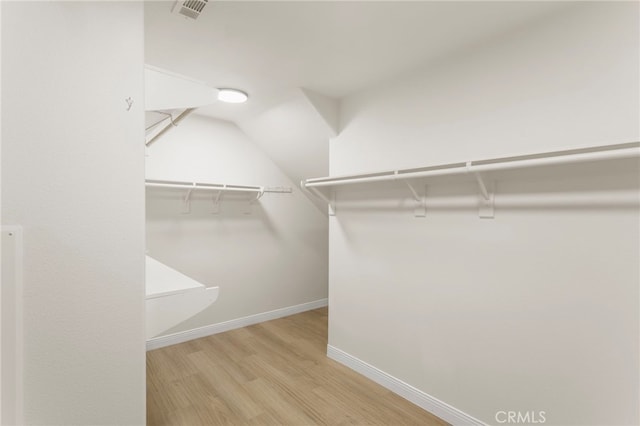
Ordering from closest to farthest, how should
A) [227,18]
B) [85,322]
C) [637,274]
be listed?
1. [85,322]
2. [637,274]
3. [227,18]

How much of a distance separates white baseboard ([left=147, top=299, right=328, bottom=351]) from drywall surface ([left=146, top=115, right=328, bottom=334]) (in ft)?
0.15

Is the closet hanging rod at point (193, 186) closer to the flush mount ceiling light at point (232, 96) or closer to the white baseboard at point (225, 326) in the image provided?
the flush mount ceiling light at point (232, 96)

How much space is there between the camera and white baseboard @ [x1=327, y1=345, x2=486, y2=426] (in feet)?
5.71

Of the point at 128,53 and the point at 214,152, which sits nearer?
the point at 128,53

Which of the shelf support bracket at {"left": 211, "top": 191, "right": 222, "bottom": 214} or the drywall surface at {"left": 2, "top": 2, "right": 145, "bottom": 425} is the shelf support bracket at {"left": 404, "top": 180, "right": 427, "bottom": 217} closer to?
the drywall surface at {"left": 2, "top": 2, "right": 145, "bottom": 425}

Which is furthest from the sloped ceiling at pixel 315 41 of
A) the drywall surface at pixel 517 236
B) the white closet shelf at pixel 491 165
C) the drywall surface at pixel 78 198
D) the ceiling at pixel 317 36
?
the white closet shelf at pixel 491 165

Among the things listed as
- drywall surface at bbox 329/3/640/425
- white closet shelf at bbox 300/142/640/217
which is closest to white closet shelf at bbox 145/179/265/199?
white closet shelf at bbox 300/142/640/217

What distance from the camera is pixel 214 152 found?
3096 mm

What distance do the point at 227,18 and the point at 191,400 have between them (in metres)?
2.33

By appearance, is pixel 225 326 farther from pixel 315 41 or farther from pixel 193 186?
pixel 315 41

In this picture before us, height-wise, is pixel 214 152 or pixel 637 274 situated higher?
pixel 214 152

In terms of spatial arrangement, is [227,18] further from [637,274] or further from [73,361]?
[637,274]

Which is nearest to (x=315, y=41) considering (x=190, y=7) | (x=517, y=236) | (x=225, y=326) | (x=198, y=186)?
(x=190, y=7)

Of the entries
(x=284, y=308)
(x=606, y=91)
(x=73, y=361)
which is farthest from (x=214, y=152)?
(x=606, y=91)
